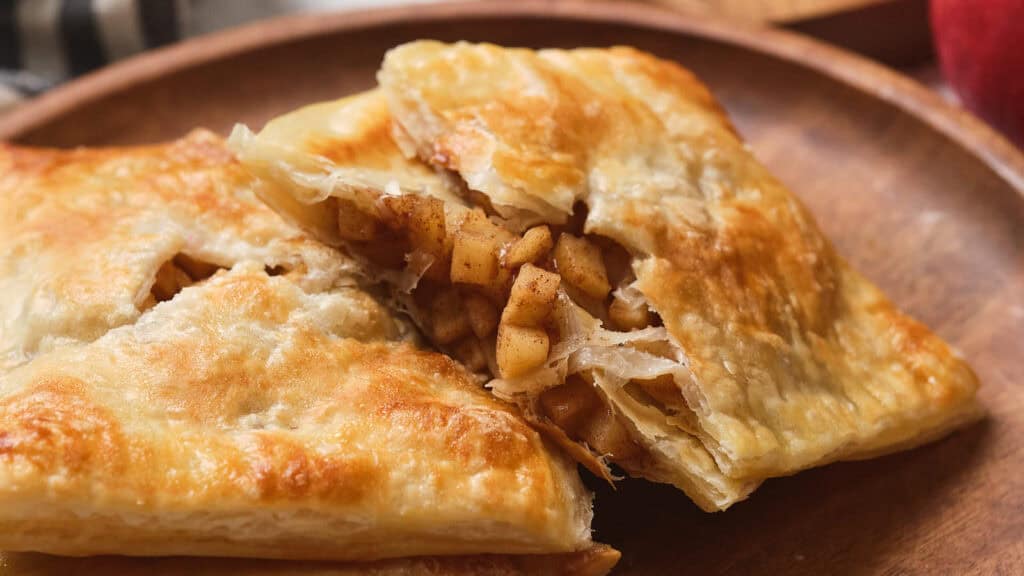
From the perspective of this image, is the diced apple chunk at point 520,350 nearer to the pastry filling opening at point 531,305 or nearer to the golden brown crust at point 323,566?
the pastry filling opening at point 531,305

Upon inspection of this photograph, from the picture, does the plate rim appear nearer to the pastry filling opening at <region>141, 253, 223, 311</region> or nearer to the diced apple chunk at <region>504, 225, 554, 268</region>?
the pastry filling opening at <region>141, 253, 223, 311</region>

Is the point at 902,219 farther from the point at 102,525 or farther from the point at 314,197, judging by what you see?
the point at 102,525

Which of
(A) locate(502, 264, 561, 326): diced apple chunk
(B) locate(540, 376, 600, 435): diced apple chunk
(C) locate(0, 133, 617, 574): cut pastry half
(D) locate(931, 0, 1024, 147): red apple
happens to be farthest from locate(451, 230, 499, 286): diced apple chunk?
(D) locate(931, 0, 1024, 147): red apple

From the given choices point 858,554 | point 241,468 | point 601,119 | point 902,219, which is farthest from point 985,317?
point 241,468

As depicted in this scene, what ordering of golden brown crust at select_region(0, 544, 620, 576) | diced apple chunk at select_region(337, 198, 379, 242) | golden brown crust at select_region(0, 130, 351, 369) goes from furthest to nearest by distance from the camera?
diced apple chunk at select_region(337, 198, 379, 242)
golden brown crust at select_region(0, 130, 351, 369)
golden brown crust at select_region(0, 544, 620, 576)

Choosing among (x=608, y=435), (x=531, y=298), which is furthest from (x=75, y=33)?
(x=608, y=435)

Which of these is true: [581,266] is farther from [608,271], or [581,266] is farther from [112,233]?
[112,233]

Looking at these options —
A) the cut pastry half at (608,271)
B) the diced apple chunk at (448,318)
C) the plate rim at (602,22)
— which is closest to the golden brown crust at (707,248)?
the cut pastry half at (608,271)
